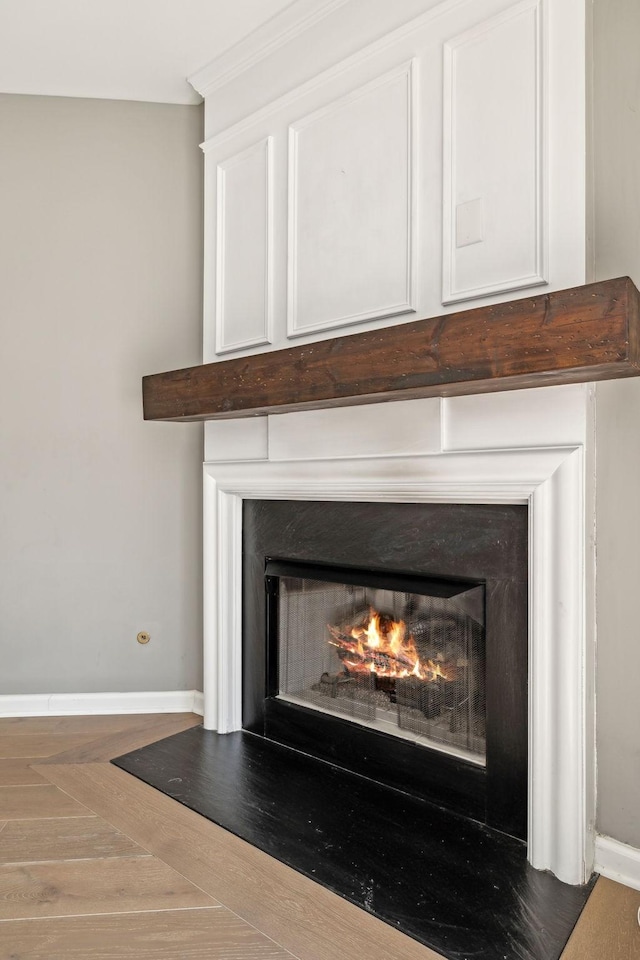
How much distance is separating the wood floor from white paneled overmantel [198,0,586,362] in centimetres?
144

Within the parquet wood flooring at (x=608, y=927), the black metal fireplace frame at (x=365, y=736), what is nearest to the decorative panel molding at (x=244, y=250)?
the black metal fireplace frame at (x=365, y=736)

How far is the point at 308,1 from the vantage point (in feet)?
6.43

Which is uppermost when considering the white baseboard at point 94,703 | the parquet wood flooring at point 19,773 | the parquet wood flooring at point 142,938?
the white baseboard at point 94,703

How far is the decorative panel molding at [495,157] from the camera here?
152cm

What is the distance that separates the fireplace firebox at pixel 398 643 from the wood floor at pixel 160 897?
1.42 ft

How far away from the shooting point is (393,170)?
5.89 feet

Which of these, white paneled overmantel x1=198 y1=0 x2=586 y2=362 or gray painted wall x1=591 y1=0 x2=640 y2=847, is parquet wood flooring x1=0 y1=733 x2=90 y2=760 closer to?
white paneled overmantel x1=198 y1=0 x2=586 y2=362

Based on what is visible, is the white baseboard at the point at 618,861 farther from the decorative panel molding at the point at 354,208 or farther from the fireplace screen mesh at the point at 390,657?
the decorative panel molding at the point at 354,208

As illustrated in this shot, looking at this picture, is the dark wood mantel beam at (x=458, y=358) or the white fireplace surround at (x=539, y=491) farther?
the white fireplace surround at (x=539, y=491)

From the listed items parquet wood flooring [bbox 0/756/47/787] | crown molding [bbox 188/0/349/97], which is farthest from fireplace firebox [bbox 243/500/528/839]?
crown molding [bbox 188/0/349/97]

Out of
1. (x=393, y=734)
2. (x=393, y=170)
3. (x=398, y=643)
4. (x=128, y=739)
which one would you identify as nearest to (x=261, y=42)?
(x=393, y=170)

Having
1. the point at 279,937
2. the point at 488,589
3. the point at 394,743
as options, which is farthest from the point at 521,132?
the point at 279,937

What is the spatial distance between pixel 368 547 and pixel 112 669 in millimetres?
1311

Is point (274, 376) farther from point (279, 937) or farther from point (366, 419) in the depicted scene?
point (279, 937)
